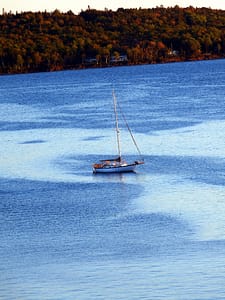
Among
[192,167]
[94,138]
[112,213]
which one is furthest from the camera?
[94,138]

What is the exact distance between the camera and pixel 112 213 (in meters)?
35.1

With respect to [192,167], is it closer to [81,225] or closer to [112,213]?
[112,213]

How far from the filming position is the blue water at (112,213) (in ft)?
85.9

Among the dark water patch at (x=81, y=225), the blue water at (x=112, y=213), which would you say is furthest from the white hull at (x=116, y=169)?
the dark water patch at (x=81, y=225)

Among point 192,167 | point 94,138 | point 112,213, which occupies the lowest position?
point 94,138

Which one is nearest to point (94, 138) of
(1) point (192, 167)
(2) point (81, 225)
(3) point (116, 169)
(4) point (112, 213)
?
(3) point (116, 169)

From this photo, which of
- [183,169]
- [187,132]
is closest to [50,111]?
[187,132]

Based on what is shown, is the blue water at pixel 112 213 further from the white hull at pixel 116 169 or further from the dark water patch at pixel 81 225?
the white hull at pixel 116 169

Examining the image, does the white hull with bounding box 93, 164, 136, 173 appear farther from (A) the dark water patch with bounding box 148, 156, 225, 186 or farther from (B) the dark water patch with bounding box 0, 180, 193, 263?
(B) the dark water patch with bounding box 0, 180, 193, 263

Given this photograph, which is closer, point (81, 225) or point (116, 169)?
point (81, 225)

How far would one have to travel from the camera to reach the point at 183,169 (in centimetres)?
4375

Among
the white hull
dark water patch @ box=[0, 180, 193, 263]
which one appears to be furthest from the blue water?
the white hull

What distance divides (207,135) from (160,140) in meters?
3.02

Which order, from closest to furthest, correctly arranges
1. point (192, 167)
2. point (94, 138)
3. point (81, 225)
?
point (81, 225), point (192, 167), point (94, 138)
